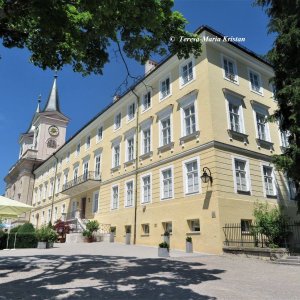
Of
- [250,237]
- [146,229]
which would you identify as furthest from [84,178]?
[250,237]

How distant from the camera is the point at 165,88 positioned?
2211cm

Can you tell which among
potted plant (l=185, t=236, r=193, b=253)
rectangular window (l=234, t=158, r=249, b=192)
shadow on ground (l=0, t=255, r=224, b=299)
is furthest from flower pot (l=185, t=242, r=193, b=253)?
shadow on ground (l=0, t=255, r=224, b=299)

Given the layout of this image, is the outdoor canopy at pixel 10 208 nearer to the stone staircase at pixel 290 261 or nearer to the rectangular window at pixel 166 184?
the rectangular window at pixel 166 184

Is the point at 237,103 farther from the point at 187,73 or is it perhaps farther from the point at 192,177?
the point at 192,177

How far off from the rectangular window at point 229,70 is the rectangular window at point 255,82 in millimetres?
1681

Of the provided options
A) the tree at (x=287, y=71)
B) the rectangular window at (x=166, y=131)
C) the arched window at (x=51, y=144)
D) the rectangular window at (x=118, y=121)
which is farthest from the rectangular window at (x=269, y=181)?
the arched window at (x=51, y=144)

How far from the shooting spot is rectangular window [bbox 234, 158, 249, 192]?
695 inches

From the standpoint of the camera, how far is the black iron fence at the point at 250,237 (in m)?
14.1

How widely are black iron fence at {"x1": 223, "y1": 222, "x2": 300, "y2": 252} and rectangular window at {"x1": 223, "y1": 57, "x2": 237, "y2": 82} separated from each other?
896 centimetres

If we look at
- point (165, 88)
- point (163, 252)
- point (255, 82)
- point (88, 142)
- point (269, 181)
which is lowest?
point (163, 252)

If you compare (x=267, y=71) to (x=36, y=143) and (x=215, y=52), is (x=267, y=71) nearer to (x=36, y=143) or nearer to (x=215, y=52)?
(x=215, y=52)

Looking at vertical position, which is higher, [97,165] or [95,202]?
[97,165]

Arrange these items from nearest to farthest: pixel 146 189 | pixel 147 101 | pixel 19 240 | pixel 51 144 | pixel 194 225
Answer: pixel 194 225, pixel 19 240, pixel 146 189, pixel 147 101, pixel 51 144

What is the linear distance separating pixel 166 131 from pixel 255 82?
6.86 m
